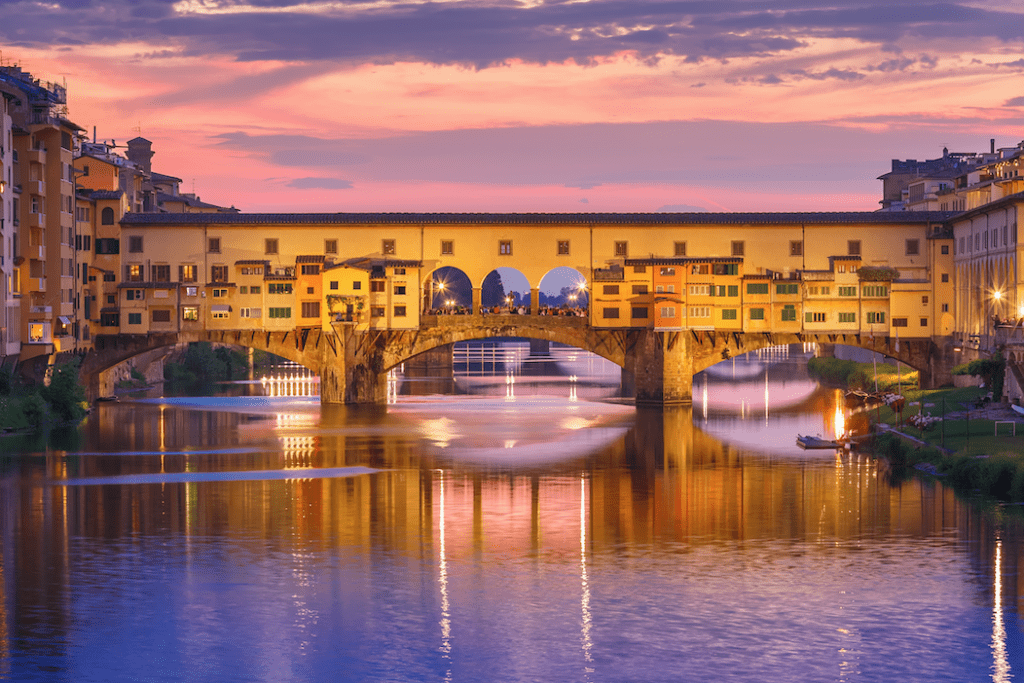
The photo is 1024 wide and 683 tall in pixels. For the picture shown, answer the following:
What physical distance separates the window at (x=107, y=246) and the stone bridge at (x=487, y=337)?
5.63m

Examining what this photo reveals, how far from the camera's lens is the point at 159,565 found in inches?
1420

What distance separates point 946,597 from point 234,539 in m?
20.5

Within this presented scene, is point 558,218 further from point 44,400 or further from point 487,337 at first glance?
point 44,400

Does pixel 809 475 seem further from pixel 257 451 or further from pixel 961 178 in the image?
A: pixel 961 178

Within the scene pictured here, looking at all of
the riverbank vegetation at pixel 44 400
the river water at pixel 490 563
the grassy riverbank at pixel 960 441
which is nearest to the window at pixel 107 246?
the riverbank vegetation at pixel 44 400

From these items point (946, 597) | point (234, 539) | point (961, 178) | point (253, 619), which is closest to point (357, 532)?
point (234, 539)

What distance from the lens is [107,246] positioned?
8638 cm

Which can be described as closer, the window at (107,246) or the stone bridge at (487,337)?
the stone bridge at (487,337)

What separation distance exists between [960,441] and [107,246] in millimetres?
55791

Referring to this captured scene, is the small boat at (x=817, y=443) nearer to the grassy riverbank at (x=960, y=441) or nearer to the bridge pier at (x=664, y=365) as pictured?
the grassy riverbank at (x=960, y=441)

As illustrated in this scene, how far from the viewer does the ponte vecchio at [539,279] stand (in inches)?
3371

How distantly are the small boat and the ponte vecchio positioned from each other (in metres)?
20.5

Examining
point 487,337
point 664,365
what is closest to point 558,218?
point 487,337

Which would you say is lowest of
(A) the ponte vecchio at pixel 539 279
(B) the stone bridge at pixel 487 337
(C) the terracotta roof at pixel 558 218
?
(B) the stone bridge at pixel 487 337
